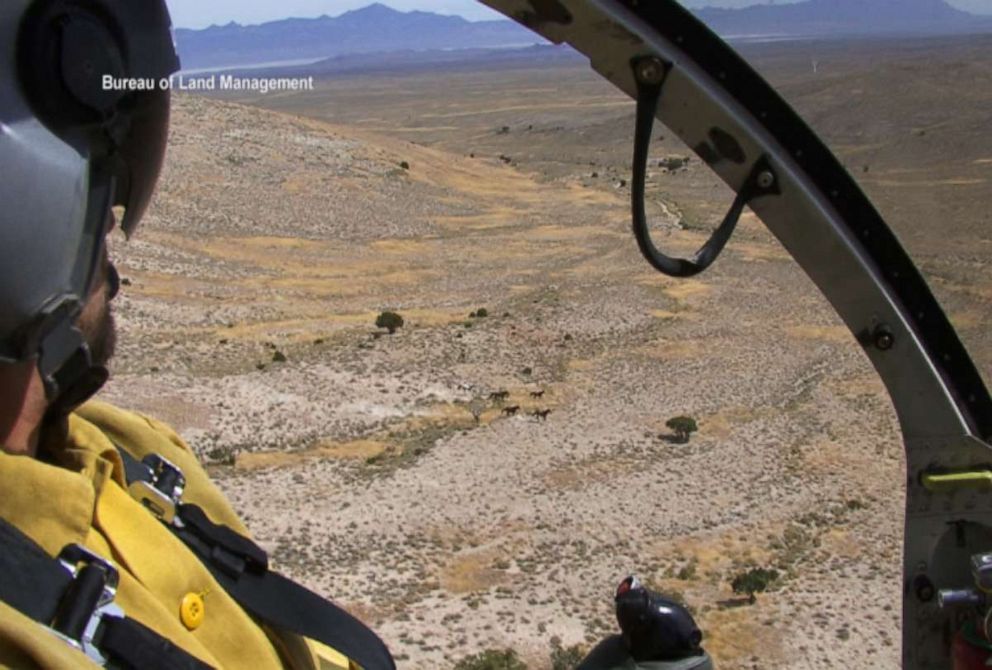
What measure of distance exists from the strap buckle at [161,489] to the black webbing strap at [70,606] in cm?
60

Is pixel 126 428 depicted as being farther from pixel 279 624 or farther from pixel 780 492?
pixel 780 492

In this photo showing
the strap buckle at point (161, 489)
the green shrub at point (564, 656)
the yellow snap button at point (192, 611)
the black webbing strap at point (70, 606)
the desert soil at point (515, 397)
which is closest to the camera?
the black webbing strap at point (70, 606)

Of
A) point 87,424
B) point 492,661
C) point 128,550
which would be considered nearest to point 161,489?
point 87,424

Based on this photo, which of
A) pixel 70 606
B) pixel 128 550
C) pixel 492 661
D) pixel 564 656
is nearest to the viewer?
pixel 70 606

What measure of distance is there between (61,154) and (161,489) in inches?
29.4

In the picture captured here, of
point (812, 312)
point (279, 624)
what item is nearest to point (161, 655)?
point (279, 624)

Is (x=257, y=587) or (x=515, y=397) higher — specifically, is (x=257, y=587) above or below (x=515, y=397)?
above

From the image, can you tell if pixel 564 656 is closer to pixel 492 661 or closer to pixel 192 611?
pixel 492 661

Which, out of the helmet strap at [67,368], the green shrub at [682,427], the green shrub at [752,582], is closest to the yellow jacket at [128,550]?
the helmet strap at [67,368]

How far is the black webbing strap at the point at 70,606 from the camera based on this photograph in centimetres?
147

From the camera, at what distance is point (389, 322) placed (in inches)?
943

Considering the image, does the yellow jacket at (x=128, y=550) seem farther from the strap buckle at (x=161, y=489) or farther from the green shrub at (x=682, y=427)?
the green shrub at (x=682, y=427)

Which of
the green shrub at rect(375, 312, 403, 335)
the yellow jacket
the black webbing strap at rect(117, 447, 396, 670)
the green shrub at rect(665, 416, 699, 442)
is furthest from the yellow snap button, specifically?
the green shrub at rect(375, 312, 403, 335)

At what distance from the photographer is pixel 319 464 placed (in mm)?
15570
